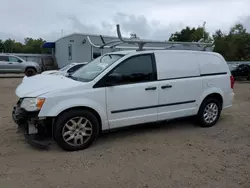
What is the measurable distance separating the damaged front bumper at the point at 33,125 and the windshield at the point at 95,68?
3.34 ft

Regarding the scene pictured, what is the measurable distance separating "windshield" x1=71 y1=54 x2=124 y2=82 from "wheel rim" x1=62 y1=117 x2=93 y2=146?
0.76 meters

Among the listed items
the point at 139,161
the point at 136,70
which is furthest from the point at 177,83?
the point at 139,161

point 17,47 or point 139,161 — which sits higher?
point 17,47

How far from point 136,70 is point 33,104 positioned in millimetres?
1936

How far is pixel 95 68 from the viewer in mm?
4797

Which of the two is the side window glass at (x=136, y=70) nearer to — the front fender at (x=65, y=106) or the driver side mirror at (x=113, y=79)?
the driver side mirror at (x=113, y=79)

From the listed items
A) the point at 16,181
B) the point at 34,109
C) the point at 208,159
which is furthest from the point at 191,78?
the point at 16,181

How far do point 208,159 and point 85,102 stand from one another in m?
2.18

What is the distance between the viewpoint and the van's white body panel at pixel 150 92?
4043 mm

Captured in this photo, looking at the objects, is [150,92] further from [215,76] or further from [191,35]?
[191,35]

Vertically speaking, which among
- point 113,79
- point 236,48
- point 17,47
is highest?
point 17,47

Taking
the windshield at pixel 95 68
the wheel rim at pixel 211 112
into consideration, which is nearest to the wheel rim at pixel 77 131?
the windshield at pixel 95 68

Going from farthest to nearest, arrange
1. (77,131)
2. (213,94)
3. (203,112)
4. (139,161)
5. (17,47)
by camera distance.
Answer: (17,47) → (213,94) → (203,112) → (77,131) → (139,161)

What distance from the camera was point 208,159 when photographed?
386 cm
